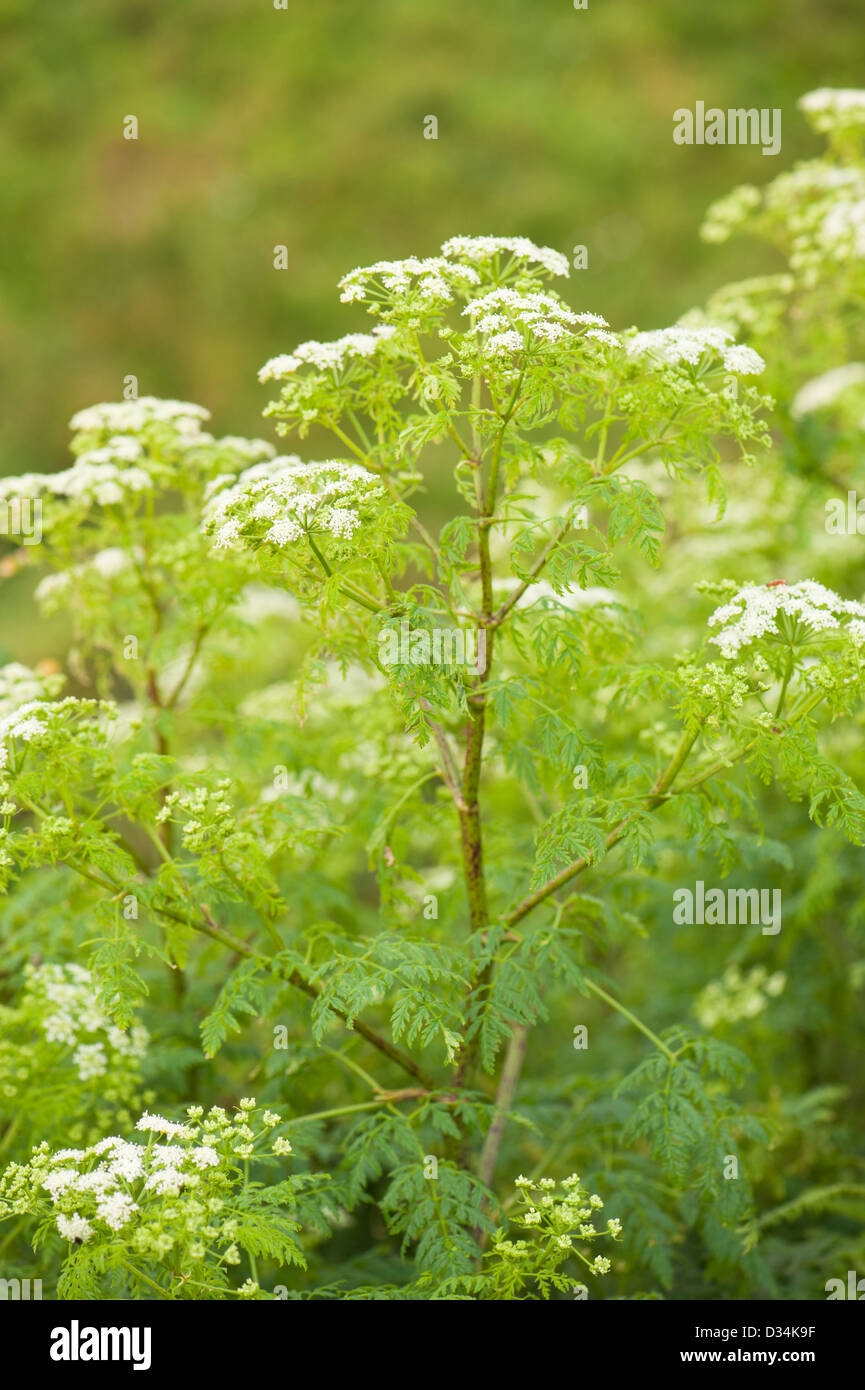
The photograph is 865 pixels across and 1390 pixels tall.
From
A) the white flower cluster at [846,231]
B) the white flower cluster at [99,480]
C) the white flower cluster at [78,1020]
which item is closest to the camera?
the white flower cluster at [78,1020]

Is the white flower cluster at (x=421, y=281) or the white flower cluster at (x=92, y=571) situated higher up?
the white flower cluster at (x=421, y=281)

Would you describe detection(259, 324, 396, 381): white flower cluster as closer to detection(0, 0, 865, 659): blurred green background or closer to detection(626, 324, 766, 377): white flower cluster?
detection(626, 324, 766, 377): white flower cluster

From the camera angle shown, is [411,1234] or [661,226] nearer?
[411,1234]

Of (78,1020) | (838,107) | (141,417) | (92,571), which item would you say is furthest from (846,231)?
(78,1020)

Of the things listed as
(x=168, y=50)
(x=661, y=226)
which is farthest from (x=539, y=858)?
(x=168, y=50)

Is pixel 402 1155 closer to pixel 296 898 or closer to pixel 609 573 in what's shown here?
pixel 296 898

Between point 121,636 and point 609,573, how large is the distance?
2.62 meters

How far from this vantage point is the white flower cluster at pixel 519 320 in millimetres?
2875

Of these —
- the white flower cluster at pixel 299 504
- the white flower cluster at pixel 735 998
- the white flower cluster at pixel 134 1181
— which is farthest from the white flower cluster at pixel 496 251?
the white flower cluster at pixel 735 998

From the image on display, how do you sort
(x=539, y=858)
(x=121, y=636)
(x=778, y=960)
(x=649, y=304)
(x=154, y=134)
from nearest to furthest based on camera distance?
(x=539, y=858), (x=121, y=636), (x=778, y=960), (x=649, y=304), (x=154, y=134)

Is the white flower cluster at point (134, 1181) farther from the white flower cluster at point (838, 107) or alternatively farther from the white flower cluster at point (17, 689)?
the white flower cluster at point (838, 107)

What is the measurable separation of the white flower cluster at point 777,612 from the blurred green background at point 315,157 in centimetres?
1334

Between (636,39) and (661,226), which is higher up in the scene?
(636,39)
